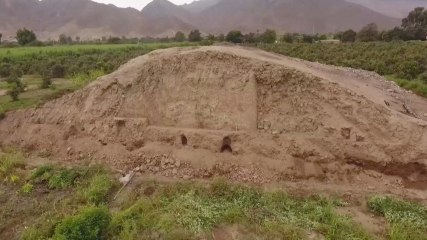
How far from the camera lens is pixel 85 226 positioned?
7.38 meters

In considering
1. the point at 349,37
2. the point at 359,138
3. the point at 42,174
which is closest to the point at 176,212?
the point at 42,174

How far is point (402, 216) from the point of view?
8.12 metres

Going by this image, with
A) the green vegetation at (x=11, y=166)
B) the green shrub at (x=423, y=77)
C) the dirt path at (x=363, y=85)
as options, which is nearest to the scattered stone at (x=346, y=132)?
the dirt path at (x=363, y=85)

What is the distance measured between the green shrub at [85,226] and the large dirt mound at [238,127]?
8.25ft

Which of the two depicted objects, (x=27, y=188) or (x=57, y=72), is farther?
(x=57, y=72)

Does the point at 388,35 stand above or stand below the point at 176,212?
above

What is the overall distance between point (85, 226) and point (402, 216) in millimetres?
5871

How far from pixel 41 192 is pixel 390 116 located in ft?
26.6

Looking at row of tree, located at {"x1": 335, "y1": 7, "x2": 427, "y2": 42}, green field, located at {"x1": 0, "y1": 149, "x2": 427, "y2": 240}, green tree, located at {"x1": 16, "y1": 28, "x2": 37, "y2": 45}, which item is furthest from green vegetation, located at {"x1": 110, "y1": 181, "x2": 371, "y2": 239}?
green tree, located at {"x1": 16, "y1": 28, "x2": 37, "y2": 45}

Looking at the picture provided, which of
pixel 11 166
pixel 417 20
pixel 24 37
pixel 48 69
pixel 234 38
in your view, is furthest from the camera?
pixel 417 20

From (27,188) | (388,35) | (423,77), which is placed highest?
(388,35)

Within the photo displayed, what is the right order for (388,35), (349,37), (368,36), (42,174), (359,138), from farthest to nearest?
(349,37)
(368,36)
(388,35)
(42,174)
(359,138)

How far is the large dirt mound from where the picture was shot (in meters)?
9.38

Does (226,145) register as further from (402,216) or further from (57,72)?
(57,72)
